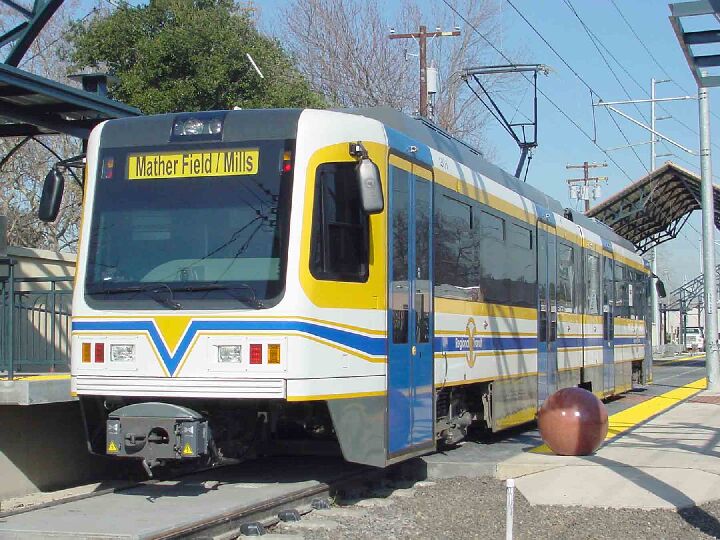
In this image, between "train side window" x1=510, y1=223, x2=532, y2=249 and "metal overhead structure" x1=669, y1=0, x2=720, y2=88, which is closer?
"metal overhead structure" x1=669, y1=0, x2=720, y2=88

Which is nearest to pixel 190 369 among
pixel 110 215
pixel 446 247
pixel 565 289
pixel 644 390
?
pixel 110 215

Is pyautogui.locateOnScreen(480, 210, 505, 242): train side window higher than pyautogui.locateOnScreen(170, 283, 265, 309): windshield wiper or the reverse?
higher

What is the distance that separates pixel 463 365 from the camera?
1160cm

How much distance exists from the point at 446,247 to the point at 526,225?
12.6ft

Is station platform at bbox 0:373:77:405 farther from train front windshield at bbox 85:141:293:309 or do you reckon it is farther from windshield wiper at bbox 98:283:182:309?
windshield wiper at bbox 98:283:182:309

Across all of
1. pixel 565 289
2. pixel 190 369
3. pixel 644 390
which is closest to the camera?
pixel 190 369

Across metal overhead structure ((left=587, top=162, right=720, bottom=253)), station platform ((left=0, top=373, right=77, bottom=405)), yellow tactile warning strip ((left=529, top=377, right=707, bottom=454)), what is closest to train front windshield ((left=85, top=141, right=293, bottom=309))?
station platform ((left=0, top=373, right=77, bottom=405))

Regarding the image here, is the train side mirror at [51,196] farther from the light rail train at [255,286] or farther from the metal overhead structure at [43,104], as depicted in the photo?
the metal overhead structure at [43,104]

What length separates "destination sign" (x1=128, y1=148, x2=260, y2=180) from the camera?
29.6 feet

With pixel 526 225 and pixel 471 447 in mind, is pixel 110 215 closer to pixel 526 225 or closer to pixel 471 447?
pixel 471 447

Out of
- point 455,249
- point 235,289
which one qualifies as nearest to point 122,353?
point 235,289

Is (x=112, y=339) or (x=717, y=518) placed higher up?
(x=112, y=339)

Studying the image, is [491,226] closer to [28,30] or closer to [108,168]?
[108,168]

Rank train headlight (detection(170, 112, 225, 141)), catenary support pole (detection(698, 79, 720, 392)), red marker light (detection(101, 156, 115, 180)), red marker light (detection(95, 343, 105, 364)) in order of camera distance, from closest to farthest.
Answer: red marker light (detection(95, 343, 105, 364)), train headlight (detection(170, 112, 225, 141)), red marker light (detection(101, 156, 115, 180)), catenary support pole (detection(698, 79, 720, 392))
